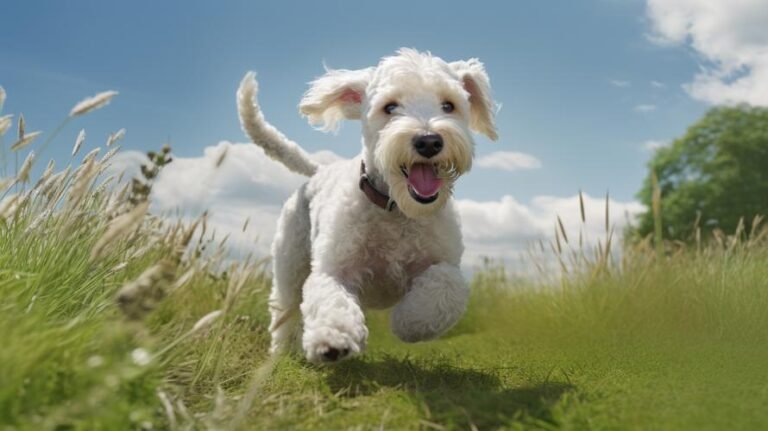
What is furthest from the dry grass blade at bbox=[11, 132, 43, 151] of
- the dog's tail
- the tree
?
the tree

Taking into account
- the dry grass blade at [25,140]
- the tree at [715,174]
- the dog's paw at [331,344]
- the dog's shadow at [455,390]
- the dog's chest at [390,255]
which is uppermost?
the tree at [715,174]

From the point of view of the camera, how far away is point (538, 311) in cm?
829

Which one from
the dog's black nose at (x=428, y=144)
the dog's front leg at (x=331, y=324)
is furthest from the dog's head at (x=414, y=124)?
the dog's front leg at (x=331, y=324)

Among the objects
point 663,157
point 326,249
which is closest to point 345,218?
point 326,249

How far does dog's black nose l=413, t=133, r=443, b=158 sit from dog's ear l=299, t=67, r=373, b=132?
107 cm

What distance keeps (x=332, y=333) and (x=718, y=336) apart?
4297mm

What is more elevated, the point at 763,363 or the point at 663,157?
the point at 663,157

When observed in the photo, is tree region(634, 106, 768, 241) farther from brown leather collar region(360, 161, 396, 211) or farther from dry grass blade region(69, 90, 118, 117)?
dry grass blade region(69, 90, 118, 117)

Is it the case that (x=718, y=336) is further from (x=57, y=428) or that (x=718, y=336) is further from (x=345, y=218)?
(x=57, y=428)

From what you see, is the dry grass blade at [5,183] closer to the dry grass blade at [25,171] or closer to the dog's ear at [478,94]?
the dry grass blade at [25,171]

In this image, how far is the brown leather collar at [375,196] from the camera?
492 cm

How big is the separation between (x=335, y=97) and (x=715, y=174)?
85.9 ft

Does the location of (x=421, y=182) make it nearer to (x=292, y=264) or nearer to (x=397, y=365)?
(x=397, y=365)

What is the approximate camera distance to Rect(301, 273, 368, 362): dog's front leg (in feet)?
12.9
